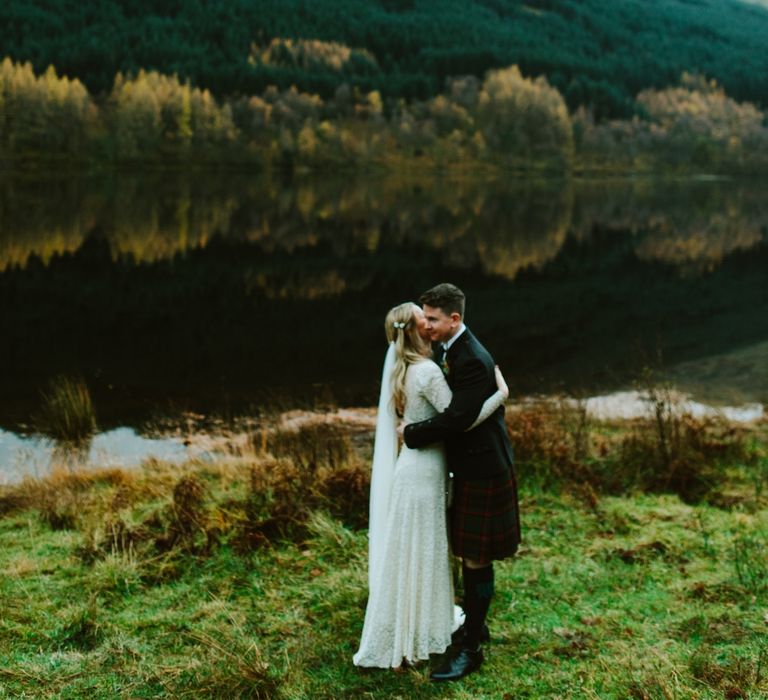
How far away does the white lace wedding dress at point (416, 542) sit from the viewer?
18.5 feet

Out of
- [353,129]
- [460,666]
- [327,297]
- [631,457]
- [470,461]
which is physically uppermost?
[353,129]

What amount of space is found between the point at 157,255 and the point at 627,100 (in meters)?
178

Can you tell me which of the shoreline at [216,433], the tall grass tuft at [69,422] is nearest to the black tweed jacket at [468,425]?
the shoreline at [216,433]

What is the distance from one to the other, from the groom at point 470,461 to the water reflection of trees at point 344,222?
24919 millimetres

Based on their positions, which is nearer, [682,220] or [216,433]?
[216,433]

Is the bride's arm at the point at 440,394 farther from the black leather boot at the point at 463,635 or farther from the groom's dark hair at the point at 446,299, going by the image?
the black leather boot at the point at 463,635

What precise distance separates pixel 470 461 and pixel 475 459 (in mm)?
36

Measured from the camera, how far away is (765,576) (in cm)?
745

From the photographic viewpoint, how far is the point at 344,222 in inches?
2263

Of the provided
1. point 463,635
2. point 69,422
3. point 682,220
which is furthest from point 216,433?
point 682,220

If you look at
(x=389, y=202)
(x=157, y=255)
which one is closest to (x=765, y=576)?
(x=157, y=255)

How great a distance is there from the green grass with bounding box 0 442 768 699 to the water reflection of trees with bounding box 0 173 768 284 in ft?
72.4

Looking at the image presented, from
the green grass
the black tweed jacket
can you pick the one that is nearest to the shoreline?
the green grass

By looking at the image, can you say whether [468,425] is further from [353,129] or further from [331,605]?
[353,129]
